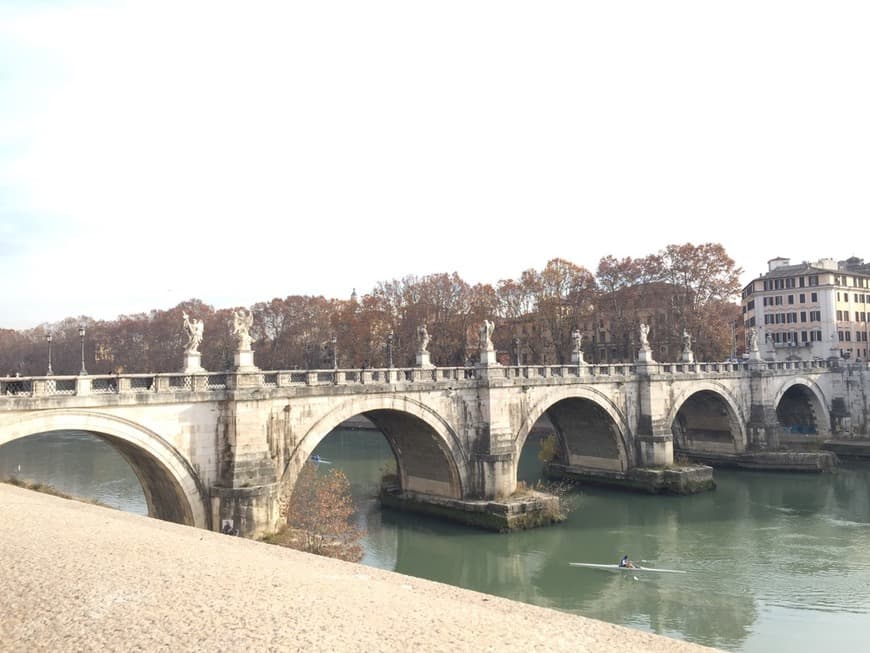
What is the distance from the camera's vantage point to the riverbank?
7.57 metres

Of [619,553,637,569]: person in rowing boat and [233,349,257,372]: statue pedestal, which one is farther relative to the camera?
[619,553,637,569]: person in rowing boat

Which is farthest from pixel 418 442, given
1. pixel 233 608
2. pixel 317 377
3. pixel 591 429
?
pixel 233 608

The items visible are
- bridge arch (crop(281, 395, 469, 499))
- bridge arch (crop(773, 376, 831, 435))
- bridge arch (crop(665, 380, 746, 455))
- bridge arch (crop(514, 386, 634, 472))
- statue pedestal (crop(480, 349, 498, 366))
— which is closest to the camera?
bridge arch (crop(281, 395, 469, 499))

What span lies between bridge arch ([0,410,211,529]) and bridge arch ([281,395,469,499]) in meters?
5.04

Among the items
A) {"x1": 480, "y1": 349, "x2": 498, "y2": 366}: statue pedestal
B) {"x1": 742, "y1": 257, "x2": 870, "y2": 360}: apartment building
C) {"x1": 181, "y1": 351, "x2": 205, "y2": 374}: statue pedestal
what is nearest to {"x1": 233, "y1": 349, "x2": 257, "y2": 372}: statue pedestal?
{"x1": 181, "y1": 351, "x2": 205, "y2": 374}: statue pedestal

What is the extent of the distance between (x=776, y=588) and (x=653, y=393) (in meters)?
14.8

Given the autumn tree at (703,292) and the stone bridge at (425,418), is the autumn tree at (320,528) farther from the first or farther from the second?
the autumn tree at (703,292)

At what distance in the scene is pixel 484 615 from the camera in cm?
905

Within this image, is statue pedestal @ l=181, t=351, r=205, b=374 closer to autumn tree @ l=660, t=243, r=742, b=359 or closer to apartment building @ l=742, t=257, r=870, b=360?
autumn tree @ l=660, t=243, r=742, b=359

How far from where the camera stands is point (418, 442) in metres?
27.5

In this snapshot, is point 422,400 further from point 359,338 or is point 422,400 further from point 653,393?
point 359,338

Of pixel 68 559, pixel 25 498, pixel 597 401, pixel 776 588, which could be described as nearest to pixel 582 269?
pixel 597 401

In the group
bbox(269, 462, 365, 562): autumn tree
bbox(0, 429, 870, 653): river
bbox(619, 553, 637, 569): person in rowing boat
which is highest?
bbox(269, 462, 365, 562): autumn tree

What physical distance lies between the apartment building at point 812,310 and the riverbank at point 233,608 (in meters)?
52.3
